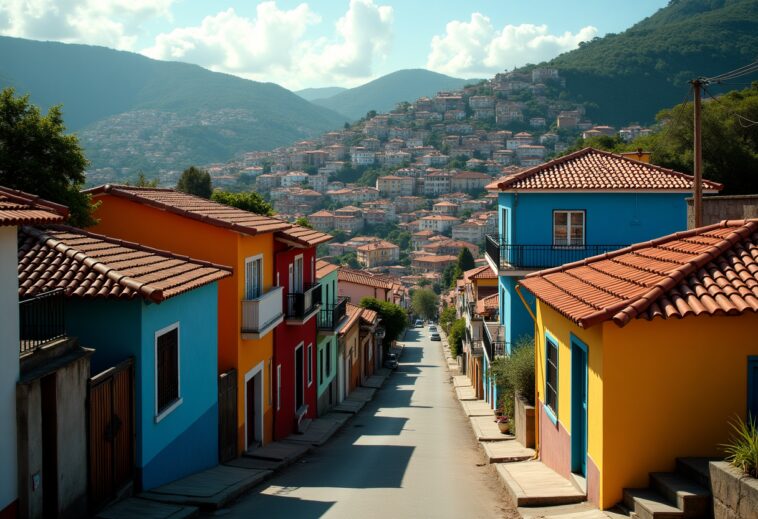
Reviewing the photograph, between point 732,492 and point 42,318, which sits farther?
point 42,318

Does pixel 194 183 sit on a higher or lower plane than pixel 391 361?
higher

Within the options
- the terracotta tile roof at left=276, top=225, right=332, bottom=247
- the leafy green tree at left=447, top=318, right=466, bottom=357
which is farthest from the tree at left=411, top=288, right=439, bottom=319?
the terracotta tile roof at left=276, top=225, right=332, bottom=247

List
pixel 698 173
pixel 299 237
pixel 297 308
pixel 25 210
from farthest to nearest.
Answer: pixel 297 308 → pixel 299 237 → pixel 698 173 → pixel 25 210

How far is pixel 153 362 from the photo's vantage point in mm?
11664

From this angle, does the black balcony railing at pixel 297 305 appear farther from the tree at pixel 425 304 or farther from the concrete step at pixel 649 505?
the tree at pixel 425 304

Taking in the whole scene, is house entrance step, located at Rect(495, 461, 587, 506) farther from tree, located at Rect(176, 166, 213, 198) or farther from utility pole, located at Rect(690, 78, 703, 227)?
tree, located at Rect(176, 166, 213, 198)

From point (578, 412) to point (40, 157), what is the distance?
10760 millimetres

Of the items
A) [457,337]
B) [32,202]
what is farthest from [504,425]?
[457,337]

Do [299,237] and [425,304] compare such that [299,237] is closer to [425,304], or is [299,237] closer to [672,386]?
[672,386]

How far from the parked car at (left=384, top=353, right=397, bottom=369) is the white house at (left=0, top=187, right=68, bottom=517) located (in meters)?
46.3

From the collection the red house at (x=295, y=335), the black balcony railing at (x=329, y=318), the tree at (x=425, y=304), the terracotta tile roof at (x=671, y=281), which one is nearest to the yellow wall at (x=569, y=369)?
the terracotta tile roof at (x=671, y=281)

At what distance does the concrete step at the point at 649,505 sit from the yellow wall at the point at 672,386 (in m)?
0.25

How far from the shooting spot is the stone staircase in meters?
→ 8.36

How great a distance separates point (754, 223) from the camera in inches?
426
